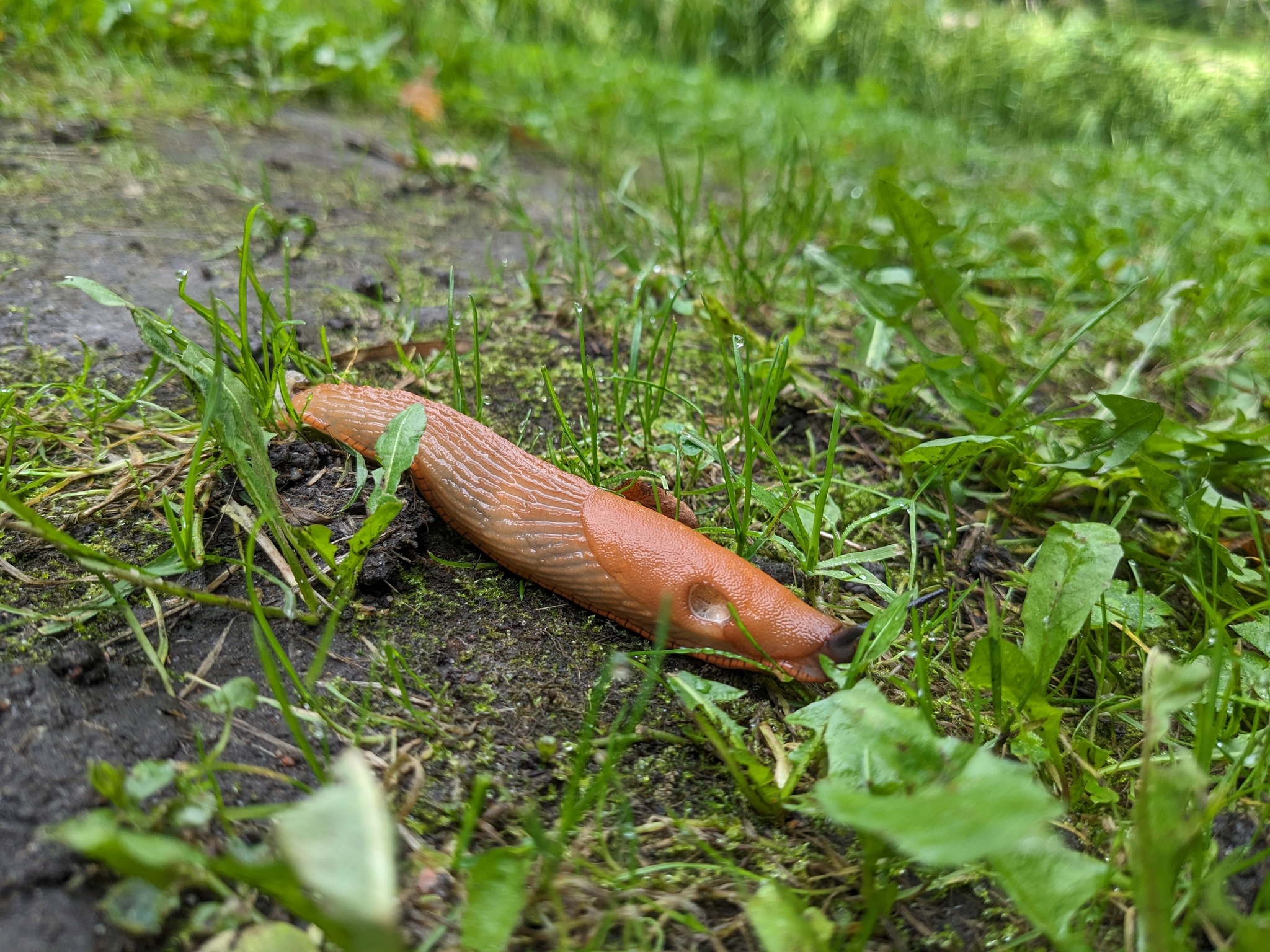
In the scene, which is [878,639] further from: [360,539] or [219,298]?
[219,298]

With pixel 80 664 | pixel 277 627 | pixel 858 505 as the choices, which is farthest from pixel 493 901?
pixel 858 505

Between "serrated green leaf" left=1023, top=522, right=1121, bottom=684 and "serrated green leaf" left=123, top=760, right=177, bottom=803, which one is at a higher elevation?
"serrated green leaf" left=1023, top=522, right=1121, bottom=684

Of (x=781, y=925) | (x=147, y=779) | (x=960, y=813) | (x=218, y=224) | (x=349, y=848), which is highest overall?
(x=218, y=224)

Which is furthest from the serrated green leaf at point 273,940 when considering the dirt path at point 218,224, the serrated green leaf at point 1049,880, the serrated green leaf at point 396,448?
the dirt path at point 218,224

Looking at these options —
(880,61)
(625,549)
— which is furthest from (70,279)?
(880,61)

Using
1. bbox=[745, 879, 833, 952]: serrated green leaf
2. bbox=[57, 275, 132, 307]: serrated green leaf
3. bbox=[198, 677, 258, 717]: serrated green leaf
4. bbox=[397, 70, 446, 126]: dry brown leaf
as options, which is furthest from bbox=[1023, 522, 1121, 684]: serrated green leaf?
bbox=[397, 70, 446, 126]: dry brown leaf

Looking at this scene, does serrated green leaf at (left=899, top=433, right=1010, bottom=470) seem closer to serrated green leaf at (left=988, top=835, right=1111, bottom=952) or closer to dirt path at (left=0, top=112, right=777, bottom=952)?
dirt path at (left=0, top=112, right=777, bottom=952)

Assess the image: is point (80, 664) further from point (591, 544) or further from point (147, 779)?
point (591, 544)
